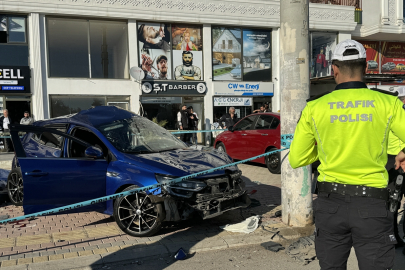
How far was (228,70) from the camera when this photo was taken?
1850 centimetres

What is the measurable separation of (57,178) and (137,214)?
3.94ft

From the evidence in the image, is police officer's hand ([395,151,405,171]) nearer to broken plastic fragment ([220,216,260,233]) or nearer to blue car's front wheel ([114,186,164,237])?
broken plastic fragment ([220,216,260,233])

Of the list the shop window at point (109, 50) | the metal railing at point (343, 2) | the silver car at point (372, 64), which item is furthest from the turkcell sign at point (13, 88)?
the silver car at point (372, 64)

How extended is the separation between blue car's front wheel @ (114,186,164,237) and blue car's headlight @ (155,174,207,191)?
27cm

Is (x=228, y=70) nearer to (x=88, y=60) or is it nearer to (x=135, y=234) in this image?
(x=88, y=60)

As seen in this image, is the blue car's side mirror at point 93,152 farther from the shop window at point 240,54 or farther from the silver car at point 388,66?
the silver car at point 388,66

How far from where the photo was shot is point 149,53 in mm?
17203

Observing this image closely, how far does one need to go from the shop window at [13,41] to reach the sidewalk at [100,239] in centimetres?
1108

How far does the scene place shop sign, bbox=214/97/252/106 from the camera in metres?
18.3

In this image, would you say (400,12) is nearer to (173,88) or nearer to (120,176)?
(173,88)

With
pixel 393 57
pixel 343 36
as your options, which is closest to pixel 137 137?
pixel 343 36

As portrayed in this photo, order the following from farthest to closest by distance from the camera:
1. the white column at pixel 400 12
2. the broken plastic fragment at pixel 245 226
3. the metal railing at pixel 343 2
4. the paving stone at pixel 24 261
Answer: the white column at pixel 400 12
the metal railing at pixel 343 2
the broken plastic fragment at pixel 245 226
the paving stone at pixel 24 261

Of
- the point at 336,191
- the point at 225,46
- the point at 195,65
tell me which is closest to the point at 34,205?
the point at 336,191

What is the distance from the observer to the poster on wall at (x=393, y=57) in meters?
23.2
